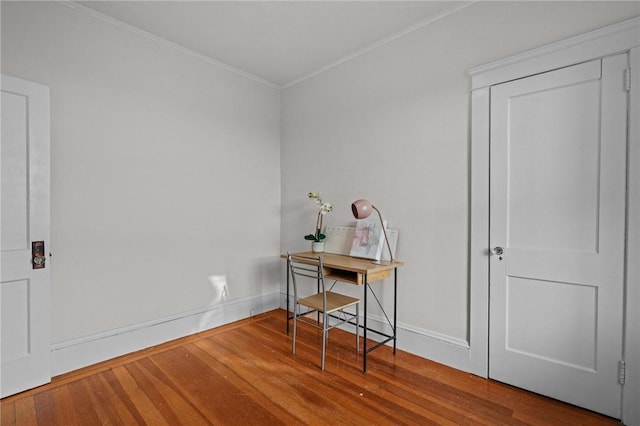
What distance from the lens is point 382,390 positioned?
2270mm

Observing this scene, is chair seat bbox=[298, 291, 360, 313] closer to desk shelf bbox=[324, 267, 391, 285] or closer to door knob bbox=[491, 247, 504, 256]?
desk shelf bbox=[324, 267, 391, 285]

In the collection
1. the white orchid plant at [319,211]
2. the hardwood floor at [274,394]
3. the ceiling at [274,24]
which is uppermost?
the ceiling at [274,24]

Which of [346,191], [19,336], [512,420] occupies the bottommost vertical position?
[512,420]

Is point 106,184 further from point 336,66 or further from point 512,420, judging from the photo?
point 512,420

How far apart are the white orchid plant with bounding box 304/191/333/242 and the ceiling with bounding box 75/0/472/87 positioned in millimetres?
1448

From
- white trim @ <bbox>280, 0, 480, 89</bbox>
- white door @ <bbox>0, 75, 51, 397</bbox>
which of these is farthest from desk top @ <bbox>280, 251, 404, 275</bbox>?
white door @ <bbox>0, 75, 51, 397</bbox>

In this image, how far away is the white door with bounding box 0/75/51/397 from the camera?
2199 millimetres

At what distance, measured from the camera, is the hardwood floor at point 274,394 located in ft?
6.48

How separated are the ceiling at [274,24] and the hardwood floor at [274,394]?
289cm

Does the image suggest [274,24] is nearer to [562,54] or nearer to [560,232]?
[562,54]

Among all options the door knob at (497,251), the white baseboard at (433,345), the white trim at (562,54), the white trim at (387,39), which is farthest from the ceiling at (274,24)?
the white baseboard at (433,345)

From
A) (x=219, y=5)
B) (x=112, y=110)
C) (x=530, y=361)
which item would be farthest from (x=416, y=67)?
(x=112, y=110)

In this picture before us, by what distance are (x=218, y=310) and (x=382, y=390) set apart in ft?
6.46

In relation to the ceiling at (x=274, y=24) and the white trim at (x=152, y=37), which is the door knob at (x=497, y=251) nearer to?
the ceiling at (x=274, y=24)
